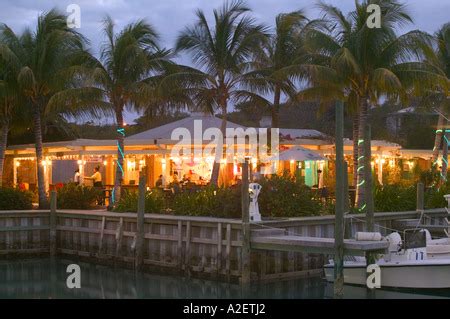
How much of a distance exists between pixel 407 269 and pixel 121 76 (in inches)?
503

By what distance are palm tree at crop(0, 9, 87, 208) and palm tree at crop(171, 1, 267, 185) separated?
4.09 meters

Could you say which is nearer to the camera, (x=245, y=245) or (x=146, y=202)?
(x=245, y=245)

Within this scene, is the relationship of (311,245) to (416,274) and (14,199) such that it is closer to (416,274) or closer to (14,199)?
(416,274)

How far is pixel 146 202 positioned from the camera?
22953 millimetres

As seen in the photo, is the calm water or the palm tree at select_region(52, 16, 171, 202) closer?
the calm water

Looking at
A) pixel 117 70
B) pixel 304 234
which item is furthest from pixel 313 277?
pixel 117 70

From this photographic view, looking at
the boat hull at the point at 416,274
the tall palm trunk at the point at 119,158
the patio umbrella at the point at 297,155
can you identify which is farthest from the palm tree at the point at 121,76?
the boat hull at the point at 416,274

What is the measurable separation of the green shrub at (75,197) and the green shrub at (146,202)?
2.43 m

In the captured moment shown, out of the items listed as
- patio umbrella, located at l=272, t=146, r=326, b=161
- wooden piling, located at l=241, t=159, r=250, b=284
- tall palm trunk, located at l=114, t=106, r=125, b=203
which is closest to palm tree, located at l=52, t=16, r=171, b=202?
tall palm trunk, located at l=114, t=106, r=125, b=203

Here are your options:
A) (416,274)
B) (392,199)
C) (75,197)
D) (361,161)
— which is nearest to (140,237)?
(75,197)

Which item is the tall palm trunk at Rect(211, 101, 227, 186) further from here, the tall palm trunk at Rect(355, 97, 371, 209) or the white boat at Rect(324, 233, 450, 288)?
the white boat at Rect(324, 233, 450, 288)

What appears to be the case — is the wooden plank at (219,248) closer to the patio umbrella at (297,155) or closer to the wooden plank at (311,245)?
the wooden plank at (311,245)

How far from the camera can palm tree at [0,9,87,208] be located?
26.1m
